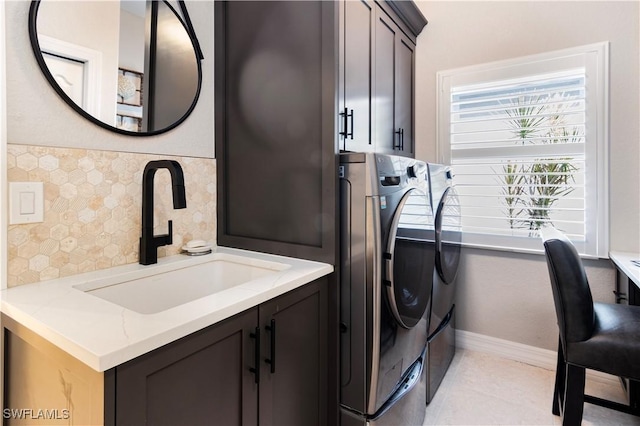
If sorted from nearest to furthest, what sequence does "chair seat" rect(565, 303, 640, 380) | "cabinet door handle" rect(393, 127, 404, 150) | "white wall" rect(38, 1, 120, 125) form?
"white wall" rect(38, 1, 120, 125)
"chair seat" rect(565, 303, 640, 380)
"cabinet door handle" rect(393, 127, 404, 150)

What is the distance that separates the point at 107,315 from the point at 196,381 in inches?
10.6

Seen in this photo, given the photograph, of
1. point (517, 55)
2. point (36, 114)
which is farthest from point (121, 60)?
point (517, 55)

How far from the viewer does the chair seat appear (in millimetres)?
1306

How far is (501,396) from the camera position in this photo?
1.96 m

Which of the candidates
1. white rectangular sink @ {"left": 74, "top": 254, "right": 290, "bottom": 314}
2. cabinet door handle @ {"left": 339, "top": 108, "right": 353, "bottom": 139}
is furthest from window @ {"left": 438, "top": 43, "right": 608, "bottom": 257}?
white rectangular sink @ {"left": 74, "top": 254, "right": 290, "bottom": 314}

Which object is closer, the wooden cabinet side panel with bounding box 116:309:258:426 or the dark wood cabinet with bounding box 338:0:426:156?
the wooden cabinet side panel with bounding box 116:309:258:426

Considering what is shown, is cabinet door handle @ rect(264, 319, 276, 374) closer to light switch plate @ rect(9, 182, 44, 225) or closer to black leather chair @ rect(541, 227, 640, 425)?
light switch plate @ rect(9, 182, 44, 225)

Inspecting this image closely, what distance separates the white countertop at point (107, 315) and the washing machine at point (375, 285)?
239 millimetres

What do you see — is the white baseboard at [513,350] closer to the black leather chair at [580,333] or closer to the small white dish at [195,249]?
the black leather chair at [580,333]

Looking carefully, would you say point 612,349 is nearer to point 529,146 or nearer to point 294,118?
point 529,146

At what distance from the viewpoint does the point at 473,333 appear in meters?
2.49

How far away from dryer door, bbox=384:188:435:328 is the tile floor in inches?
26.4

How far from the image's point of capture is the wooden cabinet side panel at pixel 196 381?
0.72 m

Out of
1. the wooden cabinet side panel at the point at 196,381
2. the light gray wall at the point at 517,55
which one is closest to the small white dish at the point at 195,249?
the wooden cabinet side panel at the point at 196,381
